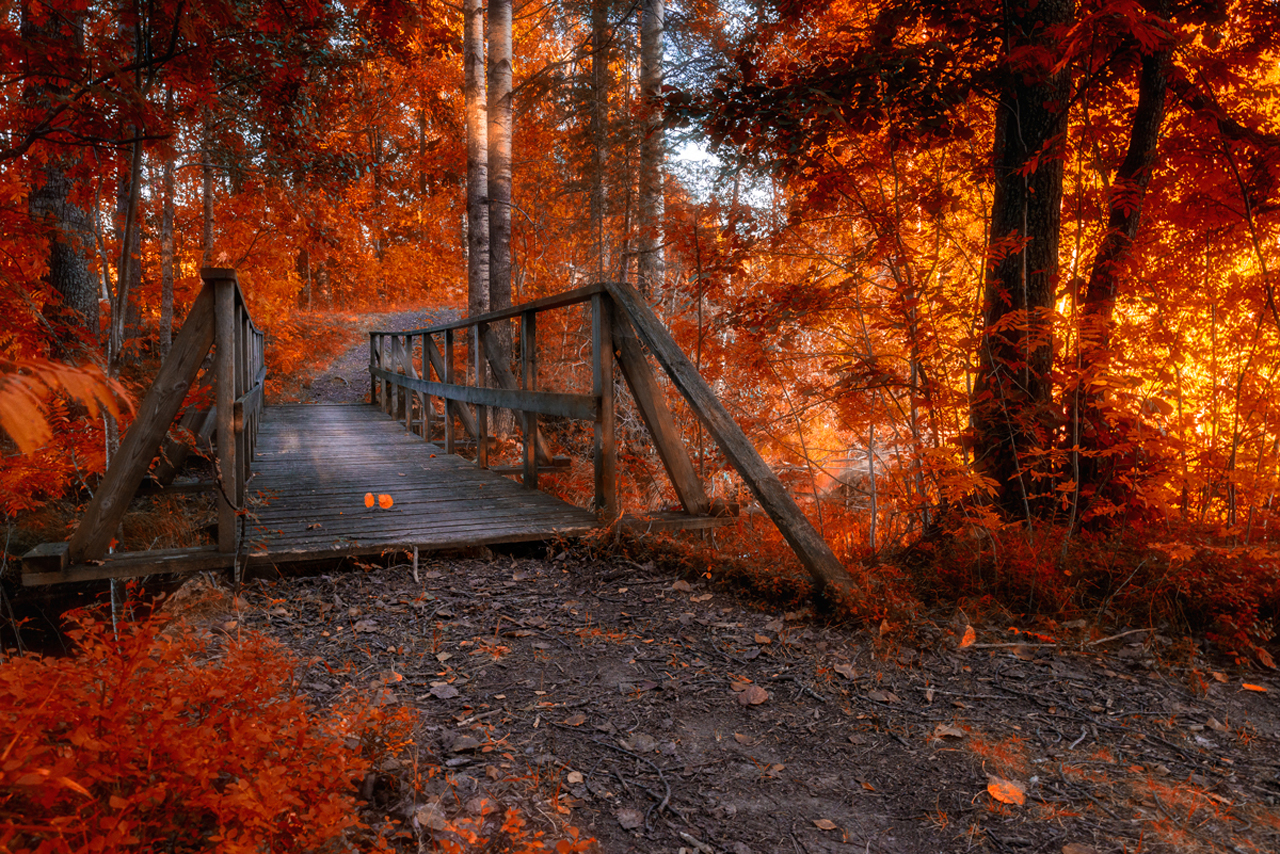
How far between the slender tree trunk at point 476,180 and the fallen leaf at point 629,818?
8.14 m

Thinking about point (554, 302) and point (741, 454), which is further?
point (554, 302)

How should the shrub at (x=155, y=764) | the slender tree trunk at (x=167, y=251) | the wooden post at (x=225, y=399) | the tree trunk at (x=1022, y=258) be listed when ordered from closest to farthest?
the shrub at (x=155, y=764), the wooden post at (x=225, y=399), the tree trunk at (x=1022, y=258), the slender tree trunk at (x=167, y=251)

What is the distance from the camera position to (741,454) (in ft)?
11.6

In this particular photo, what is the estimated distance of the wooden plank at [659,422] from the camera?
4.09 metres

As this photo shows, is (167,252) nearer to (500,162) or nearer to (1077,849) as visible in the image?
(500,162)

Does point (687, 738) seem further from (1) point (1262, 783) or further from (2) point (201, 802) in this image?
(1) point (1262, 783)

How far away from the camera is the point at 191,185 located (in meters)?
16.2

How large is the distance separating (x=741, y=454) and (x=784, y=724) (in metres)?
1.47

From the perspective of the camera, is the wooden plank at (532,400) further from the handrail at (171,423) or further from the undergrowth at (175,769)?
the undergrowth at (175,769)

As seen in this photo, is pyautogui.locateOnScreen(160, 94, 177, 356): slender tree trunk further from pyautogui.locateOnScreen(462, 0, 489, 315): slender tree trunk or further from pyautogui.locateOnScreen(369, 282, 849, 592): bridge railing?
pyautogui.locateOnScreen(369, 282, 849, 592): bridge railing

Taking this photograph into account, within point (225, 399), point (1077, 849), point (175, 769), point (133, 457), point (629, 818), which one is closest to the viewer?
point (175, 769)

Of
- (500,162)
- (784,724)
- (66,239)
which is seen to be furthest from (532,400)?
(500,162)

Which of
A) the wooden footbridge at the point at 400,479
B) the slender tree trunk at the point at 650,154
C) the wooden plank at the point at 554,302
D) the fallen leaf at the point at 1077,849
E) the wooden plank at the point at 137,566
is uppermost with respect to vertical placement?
the slender tree trunk at the point at 650,154

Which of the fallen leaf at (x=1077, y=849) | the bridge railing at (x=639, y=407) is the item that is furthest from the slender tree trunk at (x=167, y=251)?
the fallen leaf at (x=1077, y=849)
